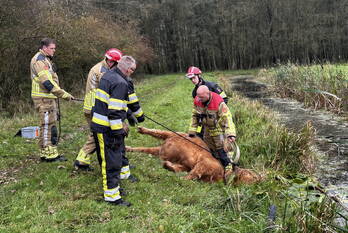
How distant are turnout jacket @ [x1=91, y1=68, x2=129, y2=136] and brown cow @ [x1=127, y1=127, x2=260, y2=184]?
1943 mm

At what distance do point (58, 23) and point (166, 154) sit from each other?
9.04m

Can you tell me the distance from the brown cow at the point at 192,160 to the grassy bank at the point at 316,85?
4724 millimetres

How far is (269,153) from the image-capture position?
6.43 metres

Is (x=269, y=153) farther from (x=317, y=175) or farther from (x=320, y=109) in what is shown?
(x=320, y=109)

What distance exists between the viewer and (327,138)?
8.20 metres

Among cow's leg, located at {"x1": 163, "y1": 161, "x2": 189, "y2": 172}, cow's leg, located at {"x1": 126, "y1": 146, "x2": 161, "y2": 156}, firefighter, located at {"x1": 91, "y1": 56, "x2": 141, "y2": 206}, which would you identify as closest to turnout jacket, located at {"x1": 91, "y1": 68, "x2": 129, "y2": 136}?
firefighter, located at {"x1": 91, "y1": 56, "x2": 141, "y2": 206}

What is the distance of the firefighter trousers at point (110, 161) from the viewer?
425 centimetres

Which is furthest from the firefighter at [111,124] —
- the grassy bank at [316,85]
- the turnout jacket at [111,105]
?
the grassy bank at [316,85]

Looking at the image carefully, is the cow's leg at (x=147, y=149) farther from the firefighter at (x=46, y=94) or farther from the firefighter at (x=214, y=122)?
the firefighter at (x=46, y=94)

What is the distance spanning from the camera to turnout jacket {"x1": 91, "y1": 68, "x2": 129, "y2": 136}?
4129 mm

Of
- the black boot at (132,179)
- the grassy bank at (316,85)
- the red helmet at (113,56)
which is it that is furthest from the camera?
the grassy bank at (316,85)

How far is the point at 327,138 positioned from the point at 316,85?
4921 millimetres

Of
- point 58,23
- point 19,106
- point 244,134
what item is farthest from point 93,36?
point 244,134

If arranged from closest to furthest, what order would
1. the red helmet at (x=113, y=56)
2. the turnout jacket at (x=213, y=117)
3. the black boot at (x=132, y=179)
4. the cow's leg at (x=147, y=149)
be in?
the red helmet at (x=113, y=56)
the black boot at (x=132, y=179)
the turnout jacket at (x=213, y=117)
the cow's leg at (x=147, y=149)
